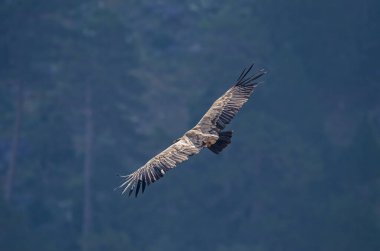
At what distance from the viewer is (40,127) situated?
6506 cm

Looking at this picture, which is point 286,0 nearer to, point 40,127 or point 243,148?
point 243,148

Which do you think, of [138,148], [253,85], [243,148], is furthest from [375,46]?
[253,85]

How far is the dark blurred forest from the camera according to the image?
200 feet

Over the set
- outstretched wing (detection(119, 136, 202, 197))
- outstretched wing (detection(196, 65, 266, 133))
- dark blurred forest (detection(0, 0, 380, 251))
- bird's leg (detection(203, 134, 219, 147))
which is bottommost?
outstretched wing (detection(119, 136, 202, 197))

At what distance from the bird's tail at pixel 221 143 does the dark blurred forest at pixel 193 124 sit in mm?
38235

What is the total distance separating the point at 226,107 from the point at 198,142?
1.69 m

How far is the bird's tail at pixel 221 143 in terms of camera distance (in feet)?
56.2

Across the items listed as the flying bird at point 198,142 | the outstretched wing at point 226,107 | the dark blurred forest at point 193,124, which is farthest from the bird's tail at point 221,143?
the dark blurred forest at point 193,124

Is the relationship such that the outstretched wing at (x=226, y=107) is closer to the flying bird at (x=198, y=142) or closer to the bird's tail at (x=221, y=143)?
the flying bird at (x=198, y=142)

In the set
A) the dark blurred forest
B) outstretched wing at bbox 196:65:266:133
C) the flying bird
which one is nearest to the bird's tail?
the flying bird

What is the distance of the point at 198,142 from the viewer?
17078 mm

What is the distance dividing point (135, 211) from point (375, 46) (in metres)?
16.9

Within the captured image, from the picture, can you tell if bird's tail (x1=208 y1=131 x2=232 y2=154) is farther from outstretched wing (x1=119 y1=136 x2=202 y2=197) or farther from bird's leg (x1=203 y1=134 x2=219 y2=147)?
outstretched wing (x1=119 y1=136 x2=202 y2=197)

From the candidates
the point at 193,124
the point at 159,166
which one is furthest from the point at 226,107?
the point at 193,124
